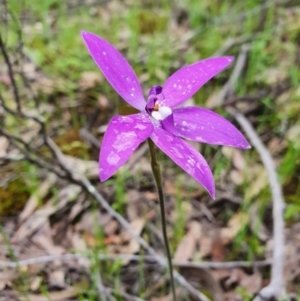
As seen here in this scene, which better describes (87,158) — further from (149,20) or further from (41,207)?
(149,20)

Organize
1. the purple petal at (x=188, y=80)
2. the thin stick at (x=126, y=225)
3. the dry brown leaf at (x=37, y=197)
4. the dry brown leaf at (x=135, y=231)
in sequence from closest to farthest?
the purple petal at (x=188, y=80) < the thin stick at (x=126, y=225) < the dry brown leaf at (x=135, y=231) < the dry brown leaf at (x=37, y=197)

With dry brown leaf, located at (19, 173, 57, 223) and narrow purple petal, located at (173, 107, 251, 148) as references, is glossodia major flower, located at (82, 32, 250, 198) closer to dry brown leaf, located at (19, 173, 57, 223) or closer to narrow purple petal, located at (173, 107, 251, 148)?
narrow purple petal, located at (173, 107, 251, 148)

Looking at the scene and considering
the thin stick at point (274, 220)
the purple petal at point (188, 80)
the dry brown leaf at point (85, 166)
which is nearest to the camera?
the purple petal at point (188, 80)

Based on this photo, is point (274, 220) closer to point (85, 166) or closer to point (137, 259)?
point (137, 259)

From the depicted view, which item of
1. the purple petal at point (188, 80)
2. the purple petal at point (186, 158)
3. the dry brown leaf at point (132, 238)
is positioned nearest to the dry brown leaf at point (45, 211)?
the dry brown leaf at point (132, 238)

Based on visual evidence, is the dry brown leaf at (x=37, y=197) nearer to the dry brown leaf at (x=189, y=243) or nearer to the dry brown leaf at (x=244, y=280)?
the dry brown leaf at (x=189, y=243)

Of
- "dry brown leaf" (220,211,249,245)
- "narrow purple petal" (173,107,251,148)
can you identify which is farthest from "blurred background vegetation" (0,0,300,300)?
"narrow purple petal" (173,107,251,148)

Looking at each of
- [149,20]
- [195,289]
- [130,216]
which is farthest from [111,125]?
[149,20]

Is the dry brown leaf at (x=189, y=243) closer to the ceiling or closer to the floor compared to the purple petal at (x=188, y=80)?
closer to the floor
